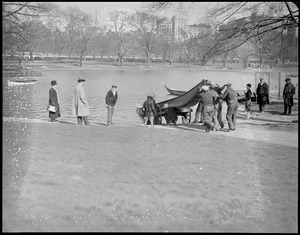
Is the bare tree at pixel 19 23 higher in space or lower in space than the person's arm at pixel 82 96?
higher

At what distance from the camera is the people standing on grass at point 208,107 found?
19.5 feet

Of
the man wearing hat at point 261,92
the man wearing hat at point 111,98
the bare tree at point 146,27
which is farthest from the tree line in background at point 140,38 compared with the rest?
the man wearing hat at point 261,92

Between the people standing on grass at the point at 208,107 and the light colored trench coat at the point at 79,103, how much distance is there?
2.22 metres

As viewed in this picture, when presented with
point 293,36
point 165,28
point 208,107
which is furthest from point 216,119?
point 165,28

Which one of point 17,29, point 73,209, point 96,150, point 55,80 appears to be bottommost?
point 73,209

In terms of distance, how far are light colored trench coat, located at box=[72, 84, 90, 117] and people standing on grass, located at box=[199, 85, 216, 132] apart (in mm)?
2218

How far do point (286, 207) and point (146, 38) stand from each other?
183cm

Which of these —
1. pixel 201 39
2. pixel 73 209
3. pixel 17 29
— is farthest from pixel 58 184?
pixel 201 39

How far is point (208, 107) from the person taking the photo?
238 inches

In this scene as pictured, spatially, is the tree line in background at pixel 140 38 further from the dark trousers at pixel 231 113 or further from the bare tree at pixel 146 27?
the dark trousers at pixel 231 113

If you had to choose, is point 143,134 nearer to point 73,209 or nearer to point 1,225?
point 73,209

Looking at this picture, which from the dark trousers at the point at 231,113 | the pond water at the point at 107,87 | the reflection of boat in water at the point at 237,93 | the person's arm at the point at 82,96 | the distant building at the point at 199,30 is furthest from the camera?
the dark trousers at the point at 231,113

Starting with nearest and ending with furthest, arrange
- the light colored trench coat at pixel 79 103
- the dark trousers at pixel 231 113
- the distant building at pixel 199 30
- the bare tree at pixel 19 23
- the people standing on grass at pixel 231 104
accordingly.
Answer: the bare tree at pixel 19 23 < the distant building at pixel 199 30 < the light colored trench coat at pixel 79 103 < the people standing on grass at pixel 231 104 < the dark trousers at pixel 231 113

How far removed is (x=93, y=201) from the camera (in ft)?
7.68
